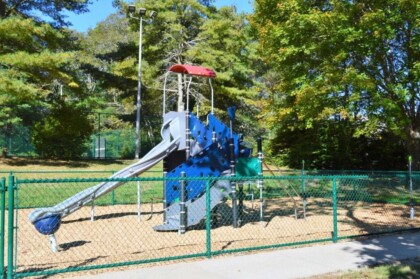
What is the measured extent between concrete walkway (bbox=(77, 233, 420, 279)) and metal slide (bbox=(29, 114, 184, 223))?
284cm

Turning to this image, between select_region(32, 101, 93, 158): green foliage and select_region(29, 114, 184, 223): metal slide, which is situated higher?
select_region(32, 101, 93, 158): green foliage

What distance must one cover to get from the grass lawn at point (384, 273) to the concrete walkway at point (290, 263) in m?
0.19

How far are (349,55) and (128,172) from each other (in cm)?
973

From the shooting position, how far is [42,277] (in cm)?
606

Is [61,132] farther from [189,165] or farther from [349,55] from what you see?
[189,165]

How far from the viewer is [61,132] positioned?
83.4 feet

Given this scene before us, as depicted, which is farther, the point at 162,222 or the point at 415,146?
the point at 415,146

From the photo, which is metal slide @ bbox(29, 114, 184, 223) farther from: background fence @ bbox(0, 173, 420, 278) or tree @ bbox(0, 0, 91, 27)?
tree @ bbox(0, 0, 91, 27)

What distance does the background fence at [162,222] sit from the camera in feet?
22.1

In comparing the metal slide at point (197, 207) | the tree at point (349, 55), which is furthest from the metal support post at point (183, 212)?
the tree at point (349, 55)

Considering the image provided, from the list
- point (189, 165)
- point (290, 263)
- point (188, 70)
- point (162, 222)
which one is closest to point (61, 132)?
Result: point (162, 222)

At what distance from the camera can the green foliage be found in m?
25.3

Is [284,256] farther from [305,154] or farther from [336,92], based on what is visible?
[305,154]

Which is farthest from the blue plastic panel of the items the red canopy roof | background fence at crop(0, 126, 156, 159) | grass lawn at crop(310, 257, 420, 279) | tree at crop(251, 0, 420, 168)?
background fence at crop(0, 126, 156, 159)
